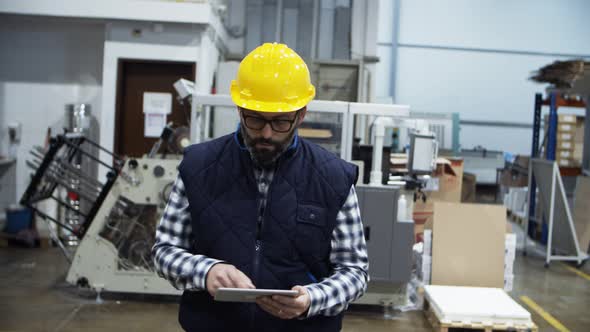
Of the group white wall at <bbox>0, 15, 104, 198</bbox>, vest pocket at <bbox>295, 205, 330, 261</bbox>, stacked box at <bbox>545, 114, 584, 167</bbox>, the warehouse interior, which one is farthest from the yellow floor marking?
white wall at <bbox>0, 15, 104, 198</bbox>

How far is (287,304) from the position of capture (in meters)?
1.36

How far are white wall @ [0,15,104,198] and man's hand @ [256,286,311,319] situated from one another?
6070 mm

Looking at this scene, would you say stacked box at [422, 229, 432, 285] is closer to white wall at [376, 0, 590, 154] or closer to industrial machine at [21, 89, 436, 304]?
industrial machine at [21, 89, 436, 304]

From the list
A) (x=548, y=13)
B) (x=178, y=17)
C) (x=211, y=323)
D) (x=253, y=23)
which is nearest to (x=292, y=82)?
(x=211, y=323)

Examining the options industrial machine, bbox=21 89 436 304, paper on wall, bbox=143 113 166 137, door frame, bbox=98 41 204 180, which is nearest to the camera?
industrial machine, bbox=21 89 436 304

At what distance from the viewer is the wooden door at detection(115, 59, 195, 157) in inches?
270

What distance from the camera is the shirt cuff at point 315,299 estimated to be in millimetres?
1404

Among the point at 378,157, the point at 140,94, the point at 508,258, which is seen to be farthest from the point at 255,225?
the point at 140,94

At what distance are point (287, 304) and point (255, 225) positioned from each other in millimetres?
207

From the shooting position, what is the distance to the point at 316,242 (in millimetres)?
1479

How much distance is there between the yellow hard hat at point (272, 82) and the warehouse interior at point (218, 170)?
0.06m

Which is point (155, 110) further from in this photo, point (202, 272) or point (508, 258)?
point (202, 272)

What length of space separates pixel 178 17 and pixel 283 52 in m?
5.28

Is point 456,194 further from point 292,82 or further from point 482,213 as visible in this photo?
point 292,82
